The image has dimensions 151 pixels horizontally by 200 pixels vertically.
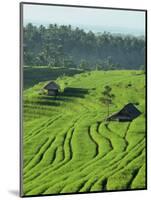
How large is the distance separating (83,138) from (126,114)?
53 cm

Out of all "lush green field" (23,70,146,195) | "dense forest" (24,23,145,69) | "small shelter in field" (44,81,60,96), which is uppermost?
"dense forest" (24,23,145,69)

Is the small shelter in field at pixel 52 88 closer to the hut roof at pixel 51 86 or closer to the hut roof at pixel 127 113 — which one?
the hut roof at pixel 51 86

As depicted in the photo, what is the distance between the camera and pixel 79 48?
308 inches

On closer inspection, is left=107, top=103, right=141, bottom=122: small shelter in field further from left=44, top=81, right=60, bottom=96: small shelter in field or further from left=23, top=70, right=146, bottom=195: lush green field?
left=44, top=81, right=60, bottom=96: small shelter in field

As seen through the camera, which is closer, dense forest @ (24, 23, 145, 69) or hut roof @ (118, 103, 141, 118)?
dense forest @ (24, 23, 145, 69)

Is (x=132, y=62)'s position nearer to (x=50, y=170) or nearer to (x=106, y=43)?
(x=106, y=43)

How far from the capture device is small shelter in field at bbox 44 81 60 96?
25.2 feet

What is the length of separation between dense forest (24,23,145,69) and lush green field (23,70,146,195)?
0.12m

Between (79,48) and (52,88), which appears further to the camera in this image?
(79,48)

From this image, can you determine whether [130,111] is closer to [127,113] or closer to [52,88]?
[127,113]

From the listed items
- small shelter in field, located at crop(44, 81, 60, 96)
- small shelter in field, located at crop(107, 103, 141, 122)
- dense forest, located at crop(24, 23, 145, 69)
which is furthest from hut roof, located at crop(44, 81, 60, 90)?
small shelter in field, located at crop(107, 103, 141, 122)

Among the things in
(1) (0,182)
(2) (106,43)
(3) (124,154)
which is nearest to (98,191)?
(3) (124,154)

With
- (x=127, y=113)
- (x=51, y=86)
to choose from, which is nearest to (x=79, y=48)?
(x=51, y=86)

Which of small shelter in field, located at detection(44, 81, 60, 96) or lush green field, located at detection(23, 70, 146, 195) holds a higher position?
small shelter in field, located at detection(44, 81, 60, 96)
